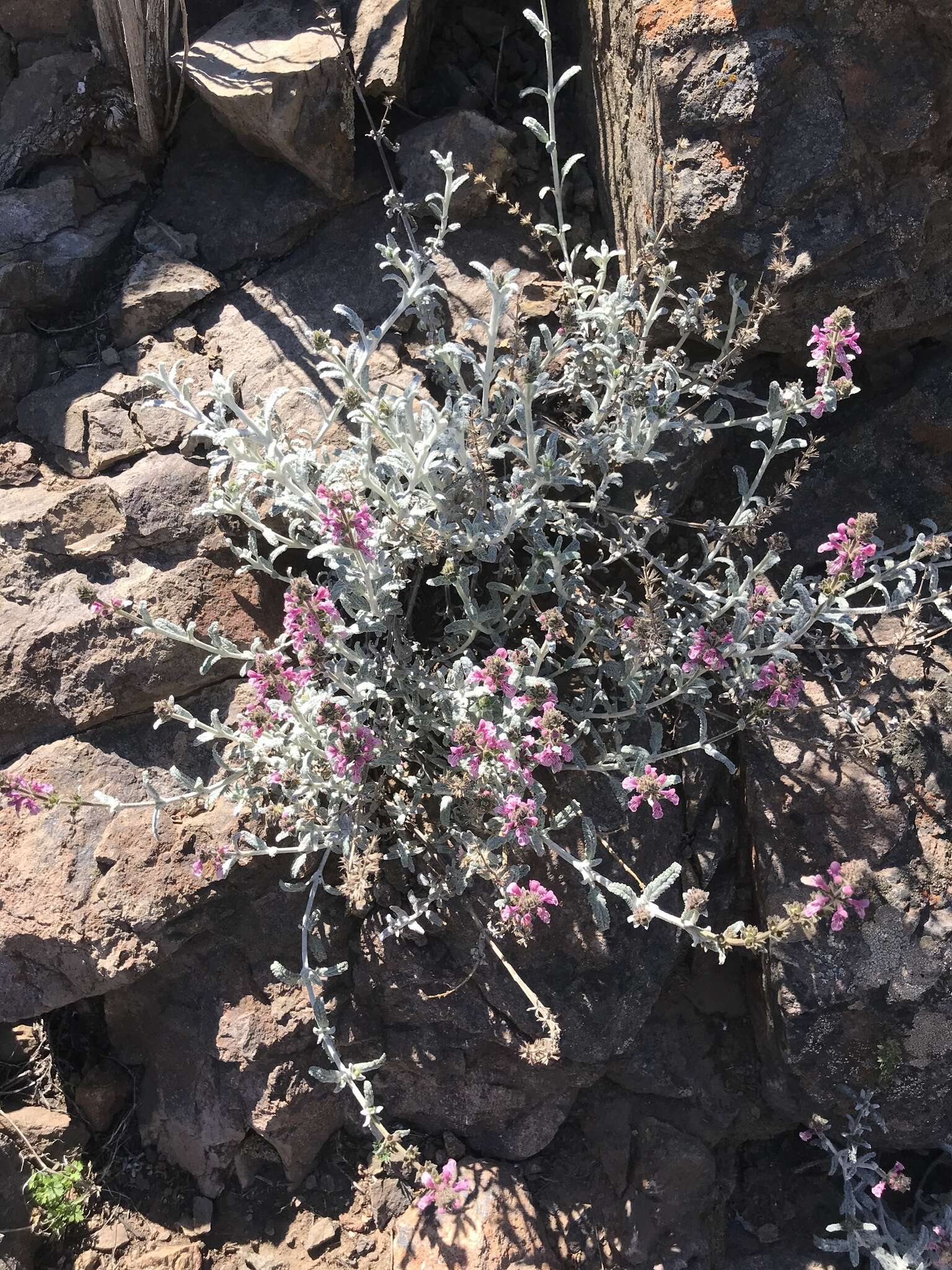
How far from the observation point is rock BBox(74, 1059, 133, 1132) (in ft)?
12.7

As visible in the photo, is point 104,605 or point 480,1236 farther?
point 480,1236

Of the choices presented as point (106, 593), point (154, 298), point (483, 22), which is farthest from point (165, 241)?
point (483, 22)

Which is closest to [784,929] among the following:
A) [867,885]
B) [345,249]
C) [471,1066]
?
[867,885]

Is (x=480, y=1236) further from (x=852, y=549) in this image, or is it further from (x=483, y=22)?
(x=483, y=22)

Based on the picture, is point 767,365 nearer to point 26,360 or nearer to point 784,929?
point 784,929

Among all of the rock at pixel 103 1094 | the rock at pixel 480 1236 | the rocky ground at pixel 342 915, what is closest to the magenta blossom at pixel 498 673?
the rocky ground at pixel 342 915

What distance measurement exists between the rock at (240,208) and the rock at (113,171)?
0.13 m

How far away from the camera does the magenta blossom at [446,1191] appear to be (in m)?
3.30

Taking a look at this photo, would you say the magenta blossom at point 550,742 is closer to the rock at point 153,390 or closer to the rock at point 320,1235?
the rock at point 153,390

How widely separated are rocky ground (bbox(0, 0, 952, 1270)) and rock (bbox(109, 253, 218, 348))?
0.01 meters

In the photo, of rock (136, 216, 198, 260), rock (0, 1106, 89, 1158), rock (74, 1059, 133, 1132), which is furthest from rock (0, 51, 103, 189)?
rock (0, 1106, 89, 1158)

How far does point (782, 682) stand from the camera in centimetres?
330

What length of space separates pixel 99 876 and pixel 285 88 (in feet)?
9.68

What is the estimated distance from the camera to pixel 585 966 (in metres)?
3.62
